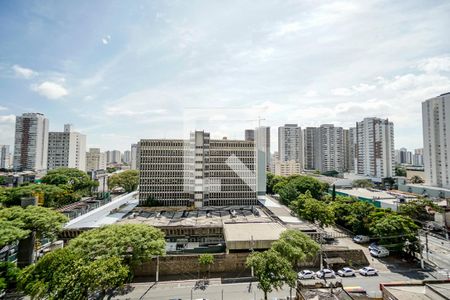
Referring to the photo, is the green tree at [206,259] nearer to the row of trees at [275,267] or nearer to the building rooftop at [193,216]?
the row of trees at [275,267]

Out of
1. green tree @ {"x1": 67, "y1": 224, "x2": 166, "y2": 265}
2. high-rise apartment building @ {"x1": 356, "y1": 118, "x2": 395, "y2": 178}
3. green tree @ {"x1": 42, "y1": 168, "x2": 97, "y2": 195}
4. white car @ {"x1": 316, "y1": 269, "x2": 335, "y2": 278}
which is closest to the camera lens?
green tree @ {"x1": 67, "y1": 224, "x2": 166, "y2": 265}

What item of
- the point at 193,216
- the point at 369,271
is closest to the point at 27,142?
the point at 193,216

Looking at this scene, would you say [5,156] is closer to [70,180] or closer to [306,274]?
[70,180]

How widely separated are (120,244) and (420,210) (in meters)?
45.5

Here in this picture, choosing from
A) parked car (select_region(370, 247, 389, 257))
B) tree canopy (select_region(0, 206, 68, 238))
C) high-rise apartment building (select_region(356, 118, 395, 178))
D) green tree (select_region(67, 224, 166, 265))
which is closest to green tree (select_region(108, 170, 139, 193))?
tree canopy (select_region(0, 206, 68, 238))

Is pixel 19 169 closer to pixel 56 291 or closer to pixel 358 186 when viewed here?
pixel 56 291

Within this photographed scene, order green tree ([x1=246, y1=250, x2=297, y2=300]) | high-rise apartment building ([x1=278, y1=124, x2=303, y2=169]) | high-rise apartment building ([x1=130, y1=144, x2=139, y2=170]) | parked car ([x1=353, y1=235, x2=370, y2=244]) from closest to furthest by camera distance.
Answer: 1. green tree ([x1=246, y1=250, x2=297, y2=300])
2. parked car ([x1=353, y1=235, x2=370, y2=244])
3. high-rise apartment building ([x1=278, y1=124, x2=303, y2=169])
4. high-rise apartment building ([x1=130, y1=144, x2=139, y2=170])

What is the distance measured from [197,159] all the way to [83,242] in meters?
30.0

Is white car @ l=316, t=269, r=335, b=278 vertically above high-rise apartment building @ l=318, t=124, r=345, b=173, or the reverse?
high-rise apartment building @ l=318, t=124, r=345, b=173

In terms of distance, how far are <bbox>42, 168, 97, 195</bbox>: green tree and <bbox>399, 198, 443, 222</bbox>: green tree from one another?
68.6 meters

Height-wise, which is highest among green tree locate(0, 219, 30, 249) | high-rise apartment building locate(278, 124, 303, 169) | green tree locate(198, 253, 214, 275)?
high-rise apartment building locate(278, 124, 303, 169)

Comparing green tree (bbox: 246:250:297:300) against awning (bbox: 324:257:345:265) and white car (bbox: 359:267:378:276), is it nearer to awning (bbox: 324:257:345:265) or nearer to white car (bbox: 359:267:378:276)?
awning (bbox: 324:257:345:265)

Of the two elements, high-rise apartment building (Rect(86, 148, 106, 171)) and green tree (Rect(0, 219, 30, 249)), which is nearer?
green tree (Rect(0, 219, 30, 249))

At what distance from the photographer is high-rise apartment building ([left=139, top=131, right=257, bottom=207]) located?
47594 mm
